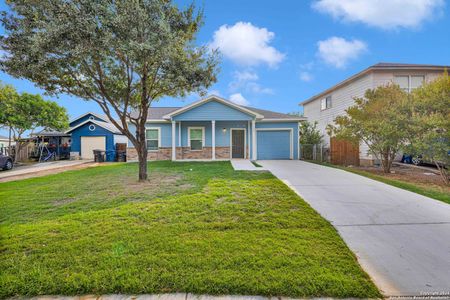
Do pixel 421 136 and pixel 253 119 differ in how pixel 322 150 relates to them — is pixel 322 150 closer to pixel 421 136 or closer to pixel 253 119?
pixel 253 119

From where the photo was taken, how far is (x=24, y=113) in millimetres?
17391

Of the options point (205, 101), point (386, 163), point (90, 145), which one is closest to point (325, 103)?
point (386, 163)

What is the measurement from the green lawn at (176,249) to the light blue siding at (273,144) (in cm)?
1047

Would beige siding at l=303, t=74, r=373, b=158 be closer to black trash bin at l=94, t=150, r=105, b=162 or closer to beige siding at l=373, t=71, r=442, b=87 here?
beige siding at l=373, t=71, r=442, b=87

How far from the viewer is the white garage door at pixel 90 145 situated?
20.1m

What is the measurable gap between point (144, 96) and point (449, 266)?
8.25 m

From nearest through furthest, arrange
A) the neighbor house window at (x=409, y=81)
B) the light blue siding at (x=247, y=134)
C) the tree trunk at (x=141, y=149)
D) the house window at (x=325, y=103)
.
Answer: the tree trunk at (x=141, y=149) < the neighbor house window at (x=409, y=81) < the light blue siding at (x=247, y=134) < the house window at (x=325, y=103)

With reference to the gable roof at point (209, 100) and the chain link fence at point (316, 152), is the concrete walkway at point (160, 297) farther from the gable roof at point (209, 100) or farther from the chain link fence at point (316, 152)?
the chain link fence at point (316, 152)

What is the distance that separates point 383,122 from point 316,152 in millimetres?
7815

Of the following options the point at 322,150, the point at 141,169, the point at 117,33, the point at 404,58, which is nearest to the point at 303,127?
the point at 322,150

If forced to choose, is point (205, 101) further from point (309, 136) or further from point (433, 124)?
point (433, 124)

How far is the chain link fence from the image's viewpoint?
52.1 ft

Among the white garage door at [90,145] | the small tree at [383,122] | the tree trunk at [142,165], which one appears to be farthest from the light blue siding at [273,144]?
the white garage door at [90,145]

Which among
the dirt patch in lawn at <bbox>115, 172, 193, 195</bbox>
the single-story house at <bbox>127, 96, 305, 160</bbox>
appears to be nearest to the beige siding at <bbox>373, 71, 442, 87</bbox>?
the single-story house at <bbox>127, 96, 305, 160</bbox>
